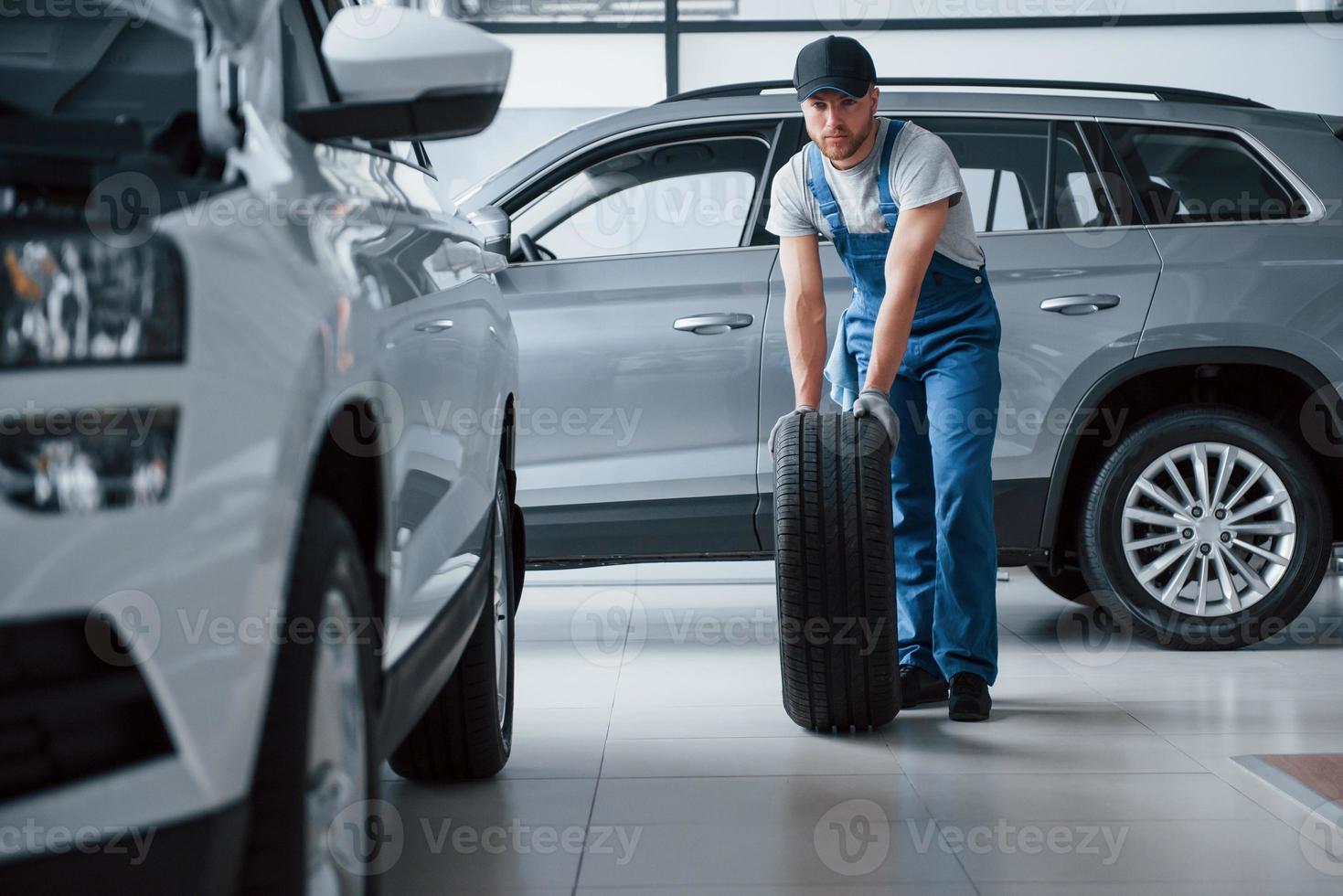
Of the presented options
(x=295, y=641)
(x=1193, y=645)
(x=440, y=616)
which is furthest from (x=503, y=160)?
(x=295, y=641)

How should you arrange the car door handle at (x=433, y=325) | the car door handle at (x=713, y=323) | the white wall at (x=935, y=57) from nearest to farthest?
the car door handle at (x=433, y=325) → the car door handle at (x=713, y=323) → the white wall at (x=935, y=57)

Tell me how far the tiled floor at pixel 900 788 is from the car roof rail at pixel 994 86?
70.8 inches

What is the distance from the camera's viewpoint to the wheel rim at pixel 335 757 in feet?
4.27

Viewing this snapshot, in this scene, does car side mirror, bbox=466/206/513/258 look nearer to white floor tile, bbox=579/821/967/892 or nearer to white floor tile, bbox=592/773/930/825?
white floor tile, bbox=592/773/930/825

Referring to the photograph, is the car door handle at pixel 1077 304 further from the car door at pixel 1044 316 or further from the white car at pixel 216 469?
the white car at pixel 216 469

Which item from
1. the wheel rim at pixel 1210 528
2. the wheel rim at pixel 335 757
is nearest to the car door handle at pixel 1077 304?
the wheel rim at pixel 1210 528

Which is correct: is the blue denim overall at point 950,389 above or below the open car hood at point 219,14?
below

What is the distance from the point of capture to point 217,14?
161 cm

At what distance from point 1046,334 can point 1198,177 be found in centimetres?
78

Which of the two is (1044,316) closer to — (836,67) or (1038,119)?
(1038,119)

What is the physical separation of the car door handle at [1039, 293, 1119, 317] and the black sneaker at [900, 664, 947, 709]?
4.13 feet

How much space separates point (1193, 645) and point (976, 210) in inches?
60.7

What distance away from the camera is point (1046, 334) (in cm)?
420

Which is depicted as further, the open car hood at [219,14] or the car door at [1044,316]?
the car door at [1044,316]
